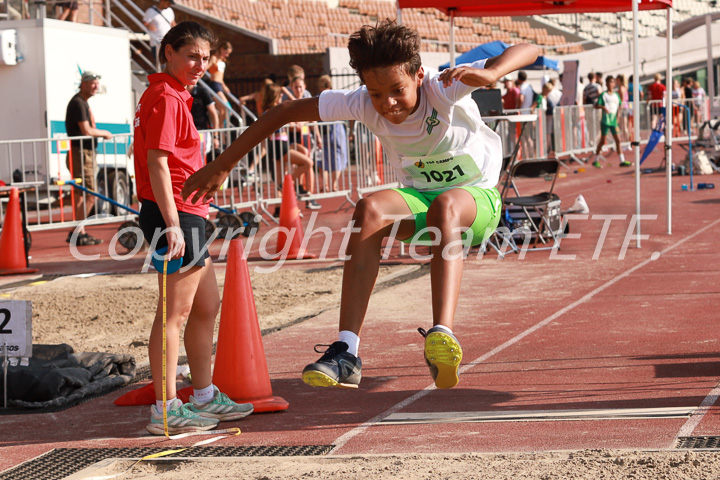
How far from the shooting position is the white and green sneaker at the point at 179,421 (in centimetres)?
536

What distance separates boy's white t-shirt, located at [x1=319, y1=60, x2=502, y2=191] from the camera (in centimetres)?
491

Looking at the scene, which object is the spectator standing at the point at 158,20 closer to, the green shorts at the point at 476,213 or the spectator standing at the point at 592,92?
the spectator standing at the point at 592,92

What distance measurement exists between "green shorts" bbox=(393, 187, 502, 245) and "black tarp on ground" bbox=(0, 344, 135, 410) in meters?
2.35

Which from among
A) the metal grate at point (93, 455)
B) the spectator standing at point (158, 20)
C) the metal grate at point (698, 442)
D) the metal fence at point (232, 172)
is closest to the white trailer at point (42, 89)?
the metal fence at point (232, 172)

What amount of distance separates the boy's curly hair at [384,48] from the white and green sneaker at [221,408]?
1.98 m

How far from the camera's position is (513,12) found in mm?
12305

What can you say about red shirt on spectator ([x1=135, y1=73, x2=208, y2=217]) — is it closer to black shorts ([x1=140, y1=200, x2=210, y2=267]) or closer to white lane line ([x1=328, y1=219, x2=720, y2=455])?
black shorts ([x1=140, y1=200, x2=210, y2=267])

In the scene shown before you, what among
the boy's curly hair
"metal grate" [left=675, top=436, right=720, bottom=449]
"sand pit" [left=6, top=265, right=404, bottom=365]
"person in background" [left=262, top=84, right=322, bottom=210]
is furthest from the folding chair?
"metal grate" [left=675, top=436, right=720, bottom=449]

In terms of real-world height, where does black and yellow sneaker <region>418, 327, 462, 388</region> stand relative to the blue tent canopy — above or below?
below

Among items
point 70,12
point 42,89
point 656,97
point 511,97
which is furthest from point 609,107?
point 42,89

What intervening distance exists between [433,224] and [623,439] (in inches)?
50.3

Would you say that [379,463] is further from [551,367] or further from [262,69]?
[262,69]

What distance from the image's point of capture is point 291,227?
12.4 m

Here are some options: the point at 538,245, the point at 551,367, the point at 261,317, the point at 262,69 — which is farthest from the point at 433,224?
the point at 262,69
